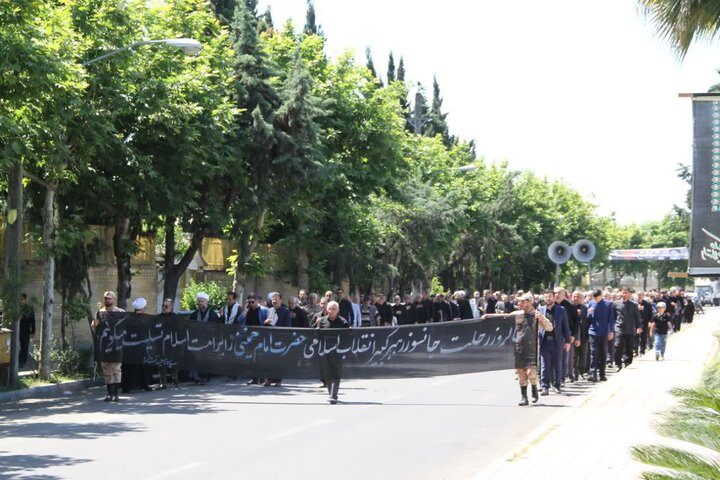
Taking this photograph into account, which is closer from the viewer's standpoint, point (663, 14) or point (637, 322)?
point (663, 14)

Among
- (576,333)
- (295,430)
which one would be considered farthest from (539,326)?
(295,430)

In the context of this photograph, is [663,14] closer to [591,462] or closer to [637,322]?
[591,462]

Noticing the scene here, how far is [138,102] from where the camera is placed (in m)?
22.7

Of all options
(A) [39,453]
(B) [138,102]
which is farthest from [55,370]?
(A) [39,453]

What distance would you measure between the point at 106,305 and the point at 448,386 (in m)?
6.71

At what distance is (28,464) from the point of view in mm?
11039

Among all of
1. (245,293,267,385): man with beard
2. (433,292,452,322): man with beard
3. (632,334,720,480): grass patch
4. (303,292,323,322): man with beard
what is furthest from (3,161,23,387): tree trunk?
(433,292,452,322): man with beard

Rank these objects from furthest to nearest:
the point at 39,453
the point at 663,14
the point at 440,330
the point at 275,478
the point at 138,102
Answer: the point at 138,102 → the point at 440,330 → the point at 39,453 → the point at 663,14 → the point at 275,478

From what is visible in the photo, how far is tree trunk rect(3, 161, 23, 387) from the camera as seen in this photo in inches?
801

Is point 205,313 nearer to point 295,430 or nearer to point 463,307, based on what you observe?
point 295,430

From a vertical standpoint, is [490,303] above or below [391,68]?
below

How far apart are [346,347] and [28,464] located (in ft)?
27.4

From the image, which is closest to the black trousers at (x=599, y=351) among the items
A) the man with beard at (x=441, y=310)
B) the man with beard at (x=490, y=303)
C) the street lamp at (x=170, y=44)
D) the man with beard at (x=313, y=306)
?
the man with beard at (x=313, y=306)

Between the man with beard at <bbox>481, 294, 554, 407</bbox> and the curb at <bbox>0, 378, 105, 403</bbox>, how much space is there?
8688 mm
